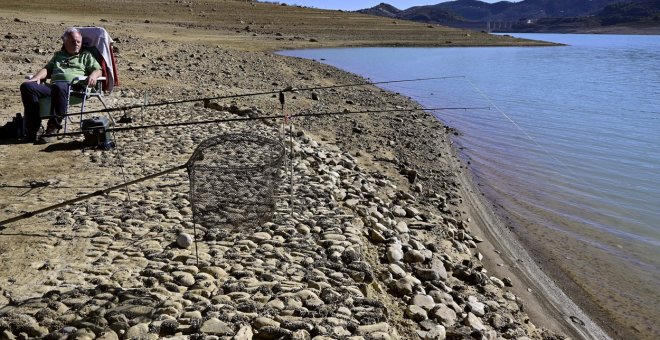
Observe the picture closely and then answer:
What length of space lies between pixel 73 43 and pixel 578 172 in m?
8.67

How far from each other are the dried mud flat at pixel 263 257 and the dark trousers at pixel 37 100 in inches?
12.2

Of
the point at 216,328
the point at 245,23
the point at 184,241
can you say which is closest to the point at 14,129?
the point at 184,241

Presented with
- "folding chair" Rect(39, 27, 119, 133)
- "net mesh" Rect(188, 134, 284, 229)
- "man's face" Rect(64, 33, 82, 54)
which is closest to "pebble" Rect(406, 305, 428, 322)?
"net mesh" Rect(188, 134, 284, 229)

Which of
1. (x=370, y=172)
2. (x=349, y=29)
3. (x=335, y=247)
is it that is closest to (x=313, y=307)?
(x=335, y=247)

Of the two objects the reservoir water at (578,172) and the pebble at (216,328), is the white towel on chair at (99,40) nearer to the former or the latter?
the pebble at (216,328)

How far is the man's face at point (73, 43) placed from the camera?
7.05 m

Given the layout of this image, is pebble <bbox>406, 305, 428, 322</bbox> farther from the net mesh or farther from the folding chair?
the folding chair

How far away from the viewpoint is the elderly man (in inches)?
253

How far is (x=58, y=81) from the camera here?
670 cm

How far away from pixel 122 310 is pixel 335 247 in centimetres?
181

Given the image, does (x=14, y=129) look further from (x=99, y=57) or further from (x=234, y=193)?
(x=234, y=193)

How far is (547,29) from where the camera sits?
410ft

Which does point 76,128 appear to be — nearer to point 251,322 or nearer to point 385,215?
point 385,215

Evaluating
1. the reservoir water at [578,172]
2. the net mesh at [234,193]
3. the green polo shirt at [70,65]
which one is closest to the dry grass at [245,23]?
the reservoir water at [578,172]
